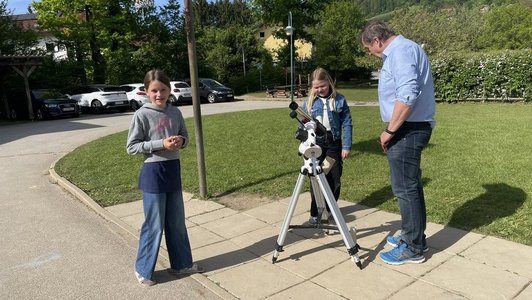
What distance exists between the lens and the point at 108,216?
555 centimetres

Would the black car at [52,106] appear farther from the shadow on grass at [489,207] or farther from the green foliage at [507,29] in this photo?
the green foliage at [507,29]

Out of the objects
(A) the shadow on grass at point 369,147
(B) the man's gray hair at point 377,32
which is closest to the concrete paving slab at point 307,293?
(B) the man's gray hair at point 377,32

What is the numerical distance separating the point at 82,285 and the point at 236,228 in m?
1.71

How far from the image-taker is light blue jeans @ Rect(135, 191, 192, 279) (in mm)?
3613

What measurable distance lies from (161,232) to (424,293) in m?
2.12

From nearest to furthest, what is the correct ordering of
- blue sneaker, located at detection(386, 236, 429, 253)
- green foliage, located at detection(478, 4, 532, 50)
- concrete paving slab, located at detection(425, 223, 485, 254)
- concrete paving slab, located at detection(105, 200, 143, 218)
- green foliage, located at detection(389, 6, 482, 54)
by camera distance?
blue sneaker, located at detection(386, 236, 429, 253), concrete paving slab, located at detection(425, 223, 485, 254), concrete paving slab, located at detection(105, 200, 143, 218), green foliage, located at detection(389, 6, 482, 54), green foliage, located at detection(478, 4, 532, 50)

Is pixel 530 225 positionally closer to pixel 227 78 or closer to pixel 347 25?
pixel 347 25

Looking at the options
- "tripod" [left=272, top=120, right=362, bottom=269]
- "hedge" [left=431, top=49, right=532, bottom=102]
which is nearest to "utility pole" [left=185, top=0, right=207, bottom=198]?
"tripod" [left=272, top=120, right=362, bottom=269]

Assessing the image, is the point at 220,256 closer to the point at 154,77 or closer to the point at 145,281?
the point at 145,281

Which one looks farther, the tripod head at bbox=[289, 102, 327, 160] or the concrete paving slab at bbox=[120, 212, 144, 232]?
the concrete paving slab at bbox=[120, 212, 144, 232]

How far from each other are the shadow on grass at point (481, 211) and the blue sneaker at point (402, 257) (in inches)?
16.9

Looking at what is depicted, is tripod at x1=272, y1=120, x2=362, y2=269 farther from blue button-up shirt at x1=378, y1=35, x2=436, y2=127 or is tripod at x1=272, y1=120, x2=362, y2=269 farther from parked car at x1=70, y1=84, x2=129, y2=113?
parked car at x1=70, y1=84, x2=129, y2=113

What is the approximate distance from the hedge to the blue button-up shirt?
618 inches

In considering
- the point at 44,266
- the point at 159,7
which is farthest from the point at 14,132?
the point at 159,7
